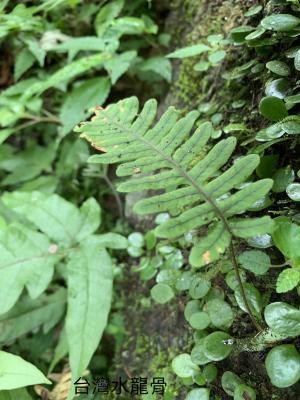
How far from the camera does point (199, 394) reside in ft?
3.40

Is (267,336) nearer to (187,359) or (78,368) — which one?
(187,359)

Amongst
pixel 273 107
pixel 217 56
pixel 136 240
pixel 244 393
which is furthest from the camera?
pixel 136 240

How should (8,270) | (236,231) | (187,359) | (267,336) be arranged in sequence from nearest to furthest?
1. (236,231)
2. (267,336)
3. (187,359)
4. (8,270)

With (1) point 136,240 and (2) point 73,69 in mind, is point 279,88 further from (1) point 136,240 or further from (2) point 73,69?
(2) point 73,69

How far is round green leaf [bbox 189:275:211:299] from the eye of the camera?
112 centimetres

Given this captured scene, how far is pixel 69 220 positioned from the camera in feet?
5.27

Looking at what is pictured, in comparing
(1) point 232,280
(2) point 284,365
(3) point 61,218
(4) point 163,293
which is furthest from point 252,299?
(3) point 61,218

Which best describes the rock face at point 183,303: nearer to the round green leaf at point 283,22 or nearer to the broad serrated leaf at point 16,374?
the round green leaf at point 283,22

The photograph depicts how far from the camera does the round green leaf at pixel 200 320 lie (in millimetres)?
1095

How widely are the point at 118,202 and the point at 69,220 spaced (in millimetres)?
334

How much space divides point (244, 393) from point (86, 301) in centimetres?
57

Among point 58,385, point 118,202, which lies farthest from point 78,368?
point 118,202

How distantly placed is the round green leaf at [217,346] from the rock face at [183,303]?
79 millimetres

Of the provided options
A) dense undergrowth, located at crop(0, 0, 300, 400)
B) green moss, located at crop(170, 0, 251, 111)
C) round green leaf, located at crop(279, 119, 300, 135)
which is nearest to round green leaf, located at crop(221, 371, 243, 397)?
dense undergrowth, located at crop(0, 0, 300, 400)
